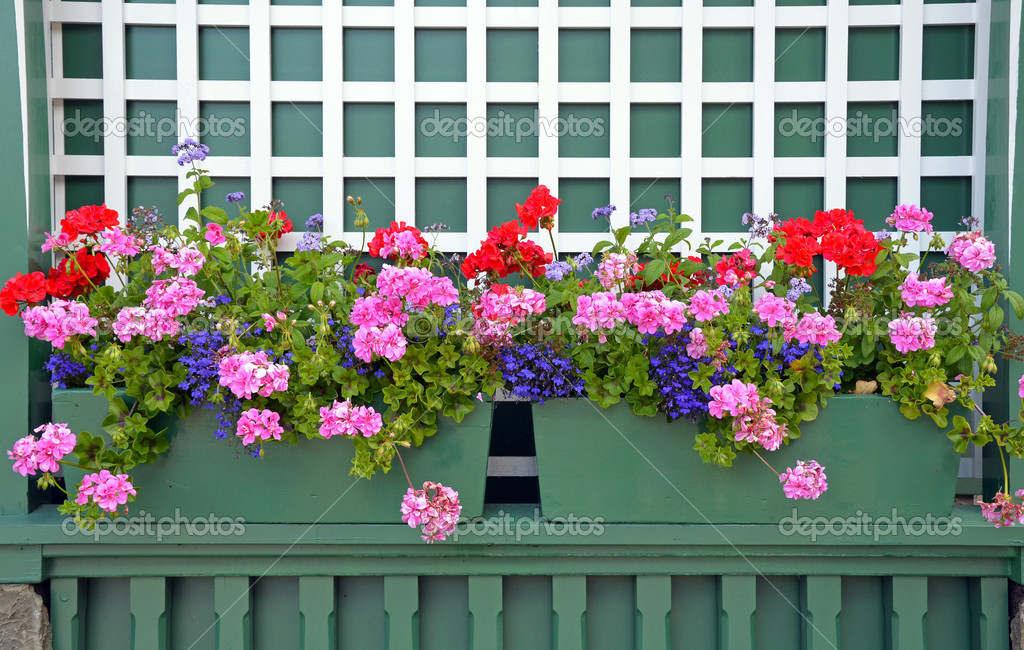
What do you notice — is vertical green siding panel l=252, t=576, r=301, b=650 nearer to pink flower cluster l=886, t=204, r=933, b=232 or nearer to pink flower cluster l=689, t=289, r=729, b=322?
pink flower cluster l=689, t=289, r=729, b=322

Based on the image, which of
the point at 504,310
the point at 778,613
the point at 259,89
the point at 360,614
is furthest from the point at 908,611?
the point at 259,89

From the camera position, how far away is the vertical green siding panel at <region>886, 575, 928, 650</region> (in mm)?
1401

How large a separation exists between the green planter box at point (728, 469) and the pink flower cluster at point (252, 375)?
519 mm

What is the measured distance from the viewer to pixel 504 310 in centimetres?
130

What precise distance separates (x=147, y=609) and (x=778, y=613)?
1380 millimetres

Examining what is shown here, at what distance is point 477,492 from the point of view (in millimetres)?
1367

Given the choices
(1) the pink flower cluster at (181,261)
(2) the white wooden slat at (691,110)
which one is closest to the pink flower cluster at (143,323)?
(1) the pink flower cluster at (181,261)

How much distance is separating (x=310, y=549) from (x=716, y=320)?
975 millimetres

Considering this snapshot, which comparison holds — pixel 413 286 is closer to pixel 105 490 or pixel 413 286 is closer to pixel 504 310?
pixel 504 310

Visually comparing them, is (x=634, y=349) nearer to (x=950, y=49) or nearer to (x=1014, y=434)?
(x=1014, y=434)

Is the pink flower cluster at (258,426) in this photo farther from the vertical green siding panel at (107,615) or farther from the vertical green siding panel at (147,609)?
the vertical green siding panel at (107,615)

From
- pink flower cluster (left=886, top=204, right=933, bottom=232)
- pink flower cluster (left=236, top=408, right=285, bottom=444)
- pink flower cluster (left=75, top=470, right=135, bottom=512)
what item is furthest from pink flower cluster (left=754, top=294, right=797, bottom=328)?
pink flower cluster (left=75, top=470, right=135, bottom=512)

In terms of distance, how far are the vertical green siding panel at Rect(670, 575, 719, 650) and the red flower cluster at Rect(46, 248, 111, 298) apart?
1.46 meters

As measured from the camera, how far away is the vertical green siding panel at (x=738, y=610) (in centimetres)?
140
